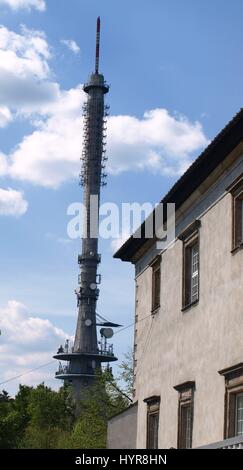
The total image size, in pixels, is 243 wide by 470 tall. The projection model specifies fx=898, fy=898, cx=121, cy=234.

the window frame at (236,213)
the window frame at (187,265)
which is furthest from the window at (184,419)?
the window frame at (236,213)

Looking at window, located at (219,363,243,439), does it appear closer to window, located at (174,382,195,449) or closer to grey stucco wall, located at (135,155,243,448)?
grey stucco wall, located at (135,155,243,448)

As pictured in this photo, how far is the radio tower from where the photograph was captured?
9594 centimetres

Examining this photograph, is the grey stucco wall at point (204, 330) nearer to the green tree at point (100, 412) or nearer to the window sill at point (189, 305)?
the window sill at point (189, 305)

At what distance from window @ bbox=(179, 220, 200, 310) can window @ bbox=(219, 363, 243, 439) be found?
338 centimetres

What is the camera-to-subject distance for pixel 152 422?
2398cm

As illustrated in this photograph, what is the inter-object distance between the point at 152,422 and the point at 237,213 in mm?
8148

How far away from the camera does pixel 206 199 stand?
65.7 feet

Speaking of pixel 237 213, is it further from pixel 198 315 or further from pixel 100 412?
pixel 100 412

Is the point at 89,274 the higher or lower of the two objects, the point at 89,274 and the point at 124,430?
the higher

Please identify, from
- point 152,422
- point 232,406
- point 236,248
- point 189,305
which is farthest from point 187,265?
point 152,422

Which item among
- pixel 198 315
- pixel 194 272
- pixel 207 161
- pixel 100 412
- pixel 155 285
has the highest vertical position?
pixel 207 161

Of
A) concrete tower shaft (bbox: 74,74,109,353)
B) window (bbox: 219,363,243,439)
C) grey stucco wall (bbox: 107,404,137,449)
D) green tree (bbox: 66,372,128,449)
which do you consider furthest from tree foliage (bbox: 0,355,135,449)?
window (bbox: 219,363,243,439)

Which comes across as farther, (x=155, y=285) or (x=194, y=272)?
(x=155, y=285)
